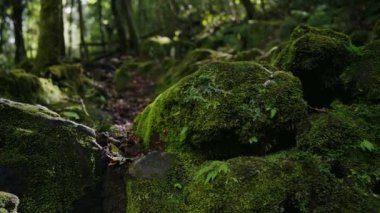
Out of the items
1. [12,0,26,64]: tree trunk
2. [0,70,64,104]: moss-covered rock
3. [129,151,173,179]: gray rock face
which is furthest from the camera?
[12,0,26,64]: tree trunk

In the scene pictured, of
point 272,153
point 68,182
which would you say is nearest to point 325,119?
point 272,153

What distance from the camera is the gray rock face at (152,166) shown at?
540cm

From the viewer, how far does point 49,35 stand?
12891 millimetres

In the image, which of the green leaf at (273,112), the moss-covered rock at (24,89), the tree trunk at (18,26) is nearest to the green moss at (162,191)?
the green leaf at (273,112)

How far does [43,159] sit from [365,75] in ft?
A: 16.8

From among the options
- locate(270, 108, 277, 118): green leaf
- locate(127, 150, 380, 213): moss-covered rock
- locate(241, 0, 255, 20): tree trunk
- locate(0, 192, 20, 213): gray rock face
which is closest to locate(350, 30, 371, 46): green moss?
locate(270, 108, 277, 118): green leaf

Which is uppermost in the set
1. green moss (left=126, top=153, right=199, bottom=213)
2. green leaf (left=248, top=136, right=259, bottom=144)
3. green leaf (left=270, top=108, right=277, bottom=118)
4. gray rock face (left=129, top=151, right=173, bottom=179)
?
green leaf (left=270, top=108, right=277, bottom=118)

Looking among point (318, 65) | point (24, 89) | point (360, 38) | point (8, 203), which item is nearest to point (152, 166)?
point (8, 203)

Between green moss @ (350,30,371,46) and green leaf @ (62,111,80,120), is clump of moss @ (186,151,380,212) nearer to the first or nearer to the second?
green leaf @ (62,111,80,120)

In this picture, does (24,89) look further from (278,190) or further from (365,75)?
(365,75)

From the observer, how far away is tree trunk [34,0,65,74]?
42.1 feet

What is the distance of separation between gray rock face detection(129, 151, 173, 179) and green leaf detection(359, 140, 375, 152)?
8.32ft

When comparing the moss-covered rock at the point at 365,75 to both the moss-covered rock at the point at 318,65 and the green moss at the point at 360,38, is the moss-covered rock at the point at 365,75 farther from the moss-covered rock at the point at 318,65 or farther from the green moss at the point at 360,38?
the green moss at the point at 360,38

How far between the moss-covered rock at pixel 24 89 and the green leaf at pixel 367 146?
23.7 ft
